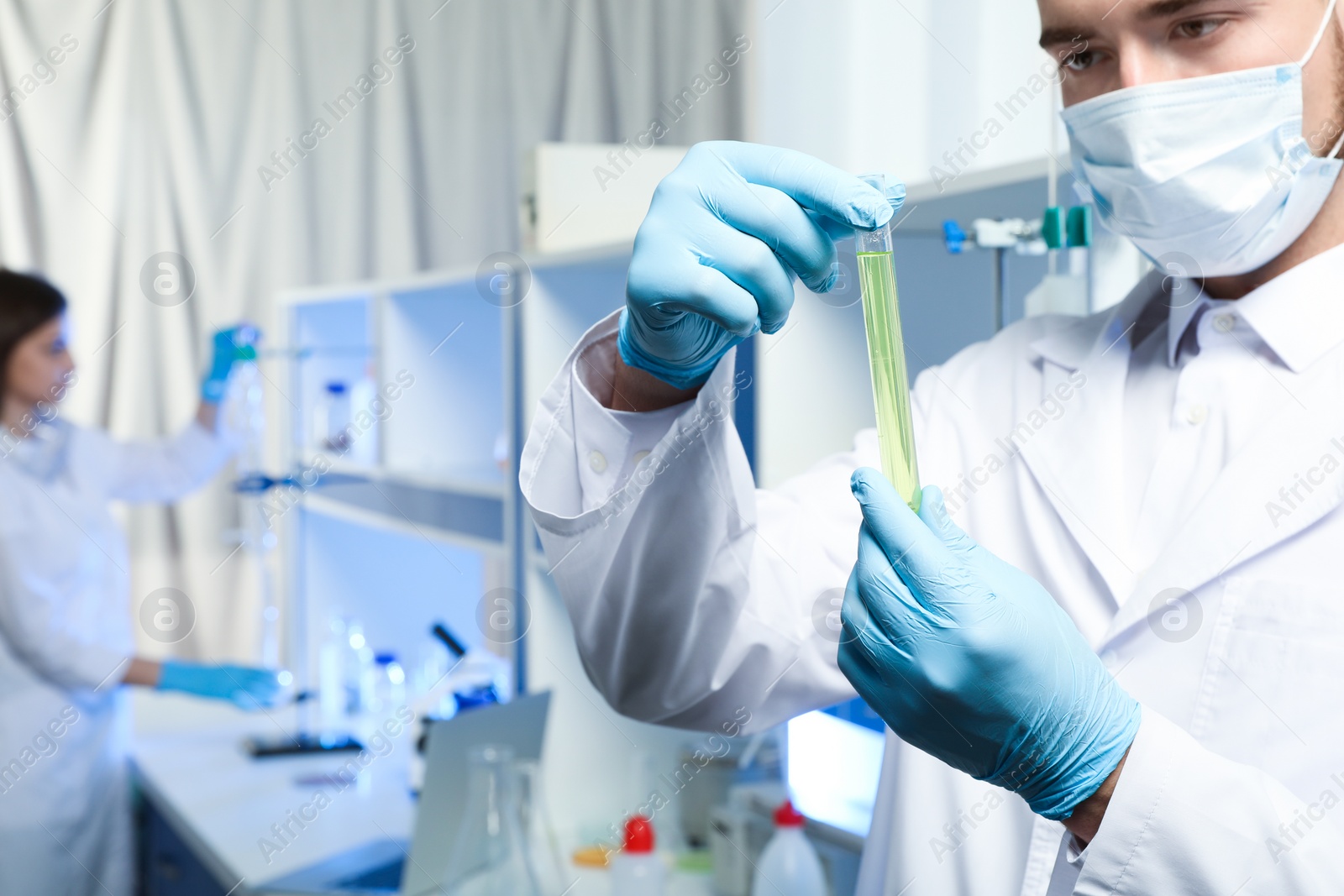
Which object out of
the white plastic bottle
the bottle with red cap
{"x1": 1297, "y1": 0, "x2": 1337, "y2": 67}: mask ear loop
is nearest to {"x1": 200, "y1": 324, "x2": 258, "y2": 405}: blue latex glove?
the bottle with red cap

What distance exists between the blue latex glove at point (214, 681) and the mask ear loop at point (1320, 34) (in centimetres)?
229

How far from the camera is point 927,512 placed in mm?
686

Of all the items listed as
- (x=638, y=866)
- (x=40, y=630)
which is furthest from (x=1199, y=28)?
(x=40, y=630)

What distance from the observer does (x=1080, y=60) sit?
0.93m

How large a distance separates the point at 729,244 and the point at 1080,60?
0.42m

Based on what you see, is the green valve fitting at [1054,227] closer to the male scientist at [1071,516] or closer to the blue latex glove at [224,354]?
the male scientist at [1071,516]

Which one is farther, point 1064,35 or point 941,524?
point 1064,35

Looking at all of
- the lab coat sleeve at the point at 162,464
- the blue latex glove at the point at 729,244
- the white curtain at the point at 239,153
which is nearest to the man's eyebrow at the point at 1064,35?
the blue latex glove at the point at 729,244

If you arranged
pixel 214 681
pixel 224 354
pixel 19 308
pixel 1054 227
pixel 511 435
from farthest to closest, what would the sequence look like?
pixel 224 354
pixel 214 681
pixel 19 308
pixel 511 435
pixel 1054 227

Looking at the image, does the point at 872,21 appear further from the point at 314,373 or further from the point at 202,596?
the point at 202,596

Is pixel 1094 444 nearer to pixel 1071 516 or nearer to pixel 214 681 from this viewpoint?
pixel 1071 516

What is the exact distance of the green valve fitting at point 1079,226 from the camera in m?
1.06

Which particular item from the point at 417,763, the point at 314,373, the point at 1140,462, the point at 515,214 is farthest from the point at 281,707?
the point at 1140,462

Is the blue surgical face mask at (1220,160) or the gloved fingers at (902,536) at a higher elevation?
the blue surgical face mask at (1220,160)
